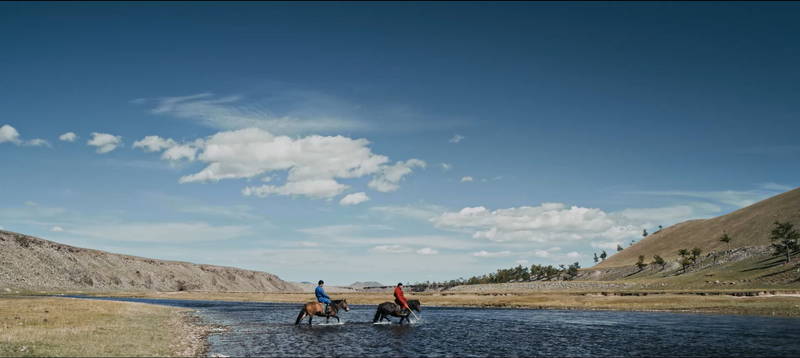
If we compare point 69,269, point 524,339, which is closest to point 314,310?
point 524,339

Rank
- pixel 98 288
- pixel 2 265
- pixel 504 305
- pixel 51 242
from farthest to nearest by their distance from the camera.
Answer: pixel 51 242 → pixel 98 288 → pixel 2 265 → pixel 504 305

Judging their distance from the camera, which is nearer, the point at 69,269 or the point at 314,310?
the point at 314,310

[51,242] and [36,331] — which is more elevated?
[51,242]

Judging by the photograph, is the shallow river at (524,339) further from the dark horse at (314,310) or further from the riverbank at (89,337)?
the riverbank at (89,337)

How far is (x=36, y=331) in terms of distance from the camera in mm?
27172

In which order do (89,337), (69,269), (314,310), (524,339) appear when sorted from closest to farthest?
(89,337) < (524,339) < (314,310) < (69,269)

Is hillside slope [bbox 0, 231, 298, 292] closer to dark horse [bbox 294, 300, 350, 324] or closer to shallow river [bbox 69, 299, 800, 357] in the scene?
dark horse [bbox 294, 300, 350, 324]

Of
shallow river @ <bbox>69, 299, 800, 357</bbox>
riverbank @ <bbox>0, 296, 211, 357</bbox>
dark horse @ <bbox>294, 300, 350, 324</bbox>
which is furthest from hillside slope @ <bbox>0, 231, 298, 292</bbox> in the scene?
shallow river @ <bbox>69, 299, 800, 357</bbox>

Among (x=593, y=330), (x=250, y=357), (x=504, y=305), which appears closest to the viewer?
(x=250, y=357)

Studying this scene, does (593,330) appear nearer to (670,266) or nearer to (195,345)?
(195,345)

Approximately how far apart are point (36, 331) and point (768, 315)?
57.2 metres

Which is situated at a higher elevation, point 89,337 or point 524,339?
point 89,337

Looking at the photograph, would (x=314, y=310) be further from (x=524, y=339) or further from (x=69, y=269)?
(x=69, y=269)

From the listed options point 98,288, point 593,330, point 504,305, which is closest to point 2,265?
point 98,288
